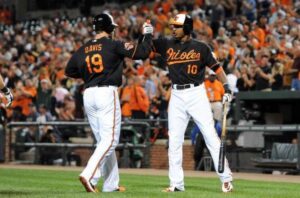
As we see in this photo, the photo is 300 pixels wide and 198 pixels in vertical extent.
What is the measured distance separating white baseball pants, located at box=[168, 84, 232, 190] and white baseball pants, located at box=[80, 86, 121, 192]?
783 mm

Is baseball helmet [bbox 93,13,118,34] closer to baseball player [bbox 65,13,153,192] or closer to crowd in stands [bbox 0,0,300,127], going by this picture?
baseball player [bbox 65,13,153,192]

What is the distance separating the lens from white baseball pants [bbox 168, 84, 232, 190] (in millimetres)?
11375

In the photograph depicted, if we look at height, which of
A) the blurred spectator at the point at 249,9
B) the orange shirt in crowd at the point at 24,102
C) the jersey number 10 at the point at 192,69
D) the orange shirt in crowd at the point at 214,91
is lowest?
the orange shirt in crowd at the point at 24,102

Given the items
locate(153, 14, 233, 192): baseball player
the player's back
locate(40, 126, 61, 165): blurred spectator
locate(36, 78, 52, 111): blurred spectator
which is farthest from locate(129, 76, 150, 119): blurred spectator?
the player's back

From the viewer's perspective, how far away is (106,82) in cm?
1122

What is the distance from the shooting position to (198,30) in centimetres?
2491

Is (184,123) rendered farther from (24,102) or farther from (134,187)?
(24,102)

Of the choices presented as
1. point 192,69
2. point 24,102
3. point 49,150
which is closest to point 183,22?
point 192,69

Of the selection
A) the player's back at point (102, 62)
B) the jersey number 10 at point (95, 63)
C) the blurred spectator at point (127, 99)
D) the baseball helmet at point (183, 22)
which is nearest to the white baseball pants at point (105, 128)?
the player's back at point (102, 62)

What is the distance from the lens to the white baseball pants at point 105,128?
1100 centimetres

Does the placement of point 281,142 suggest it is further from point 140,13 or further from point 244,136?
point 140,13

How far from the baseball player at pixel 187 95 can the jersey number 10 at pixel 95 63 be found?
98 cm

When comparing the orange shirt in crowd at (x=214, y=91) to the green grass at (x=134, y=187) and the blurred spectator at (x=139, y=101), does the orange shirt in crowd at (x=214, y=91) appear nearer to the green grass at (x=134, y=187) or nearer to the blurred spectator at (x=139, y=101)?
the blurred spectator at (x=139, y=101)

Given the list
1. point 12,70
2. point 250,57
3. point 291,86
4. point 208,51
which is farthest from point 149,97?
point 208,51
